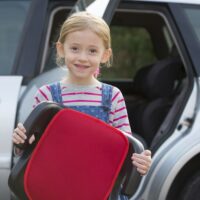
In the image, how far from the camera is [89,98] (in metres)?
2.94

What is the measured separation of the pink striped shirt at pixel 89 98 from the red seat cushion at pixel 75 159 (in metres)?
0.19

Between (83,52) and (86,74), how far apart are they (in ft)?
0.31

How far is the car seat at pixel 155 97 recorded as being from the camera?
482 centimetres

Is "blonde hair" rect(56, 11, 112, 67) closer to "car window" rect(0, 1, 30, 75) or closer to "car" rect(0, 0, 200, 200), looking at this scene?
"car" rect(0, 0, 200, 200)

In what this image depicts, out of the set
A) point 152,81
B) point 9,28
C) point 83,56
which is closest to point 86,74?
point 83,56

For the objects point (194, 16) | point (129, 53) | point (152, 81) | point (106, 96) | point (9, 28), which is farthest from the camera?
point (129, 53)

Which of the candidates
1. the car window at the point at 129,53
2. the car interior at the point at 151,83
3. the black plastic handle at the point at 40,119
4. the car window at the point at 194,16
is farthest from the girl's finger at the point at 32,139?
the car window at the point at 129,53

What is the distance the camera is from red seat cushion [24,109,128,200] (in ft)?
9.01

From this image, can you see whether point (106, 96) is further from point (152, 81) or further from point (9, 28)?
point (152, 81)

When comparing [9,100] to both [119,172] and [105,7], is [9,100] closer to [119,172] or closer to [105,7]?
[105,7]

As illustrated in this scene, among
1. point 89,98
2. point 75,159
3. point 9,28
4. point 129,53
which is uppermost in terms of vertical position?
point 9,28

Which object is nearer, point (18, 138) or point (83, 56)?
point (18, 138)

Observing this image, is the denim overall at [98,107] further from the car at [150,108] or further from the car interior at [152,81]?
the car interior at [152,81]

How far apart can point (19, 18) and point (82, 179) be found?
5.67ft
